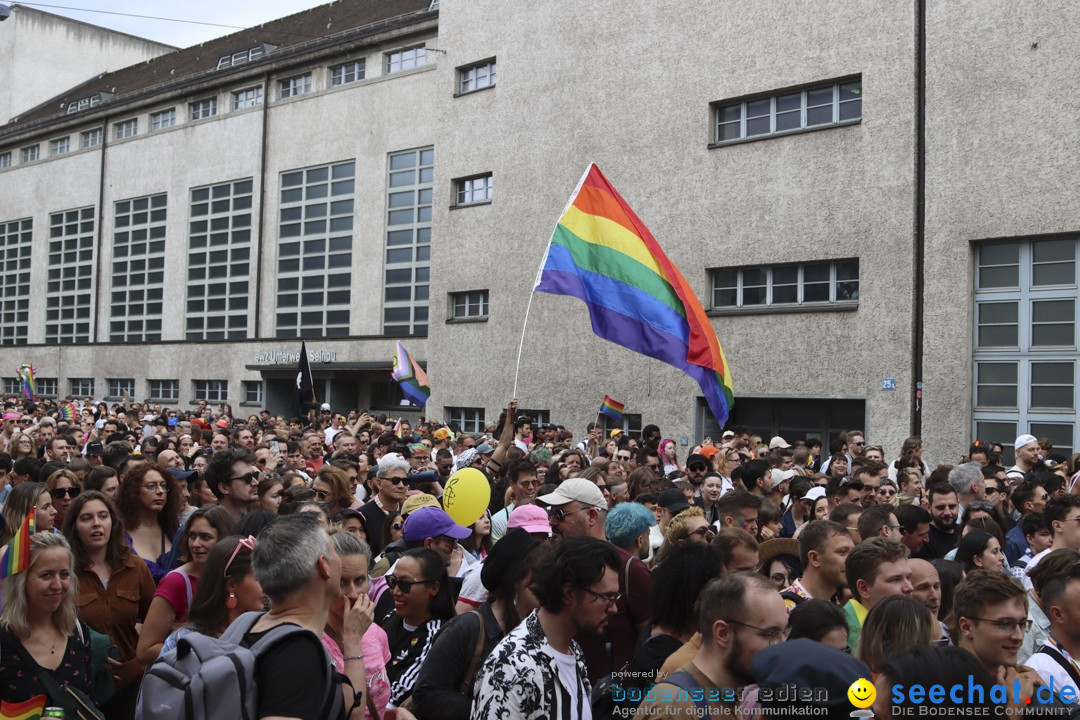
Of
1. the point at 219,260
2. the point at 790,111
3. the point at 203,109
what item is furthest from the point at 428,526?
the point at 203,109

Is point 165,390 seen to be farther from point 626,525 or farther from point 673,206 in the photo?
point 626,525

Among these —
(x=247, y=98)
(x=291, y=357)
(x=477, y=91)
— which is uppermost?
(x=247, y=98)

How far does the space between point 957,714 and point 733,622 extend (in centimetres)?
84

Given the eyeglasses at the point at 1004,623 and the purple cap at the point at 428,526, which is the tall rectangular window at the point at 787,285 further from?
the eyeglasses at the point at 1004,623

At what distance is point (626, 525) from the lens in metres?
6.24

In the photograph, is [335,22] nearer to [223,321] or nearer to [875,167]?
[223,321]

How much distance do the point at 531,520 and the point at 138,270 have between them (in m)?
44.8

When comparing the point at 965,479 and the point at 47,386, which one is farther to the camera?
the point at 47,386

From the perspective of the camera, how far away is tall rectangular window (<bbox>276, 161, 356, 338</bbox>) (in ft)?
123

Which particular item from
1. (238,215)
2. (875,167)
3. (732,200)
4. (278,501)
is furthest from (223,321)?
(278,501)

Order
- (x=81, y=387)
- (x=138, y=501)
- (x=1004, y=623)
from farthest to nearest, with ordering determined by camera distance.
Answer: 1. (x=81, y=387)
2. (x=138, y=501)
3. (x=1004, y=623)

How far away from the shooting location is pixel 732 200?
23219 millimetres

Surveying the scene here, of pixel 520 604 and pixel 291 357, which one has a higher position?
pixel 291 357

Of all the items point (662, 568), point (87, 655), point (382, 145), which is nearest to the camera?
point (662, 568)
